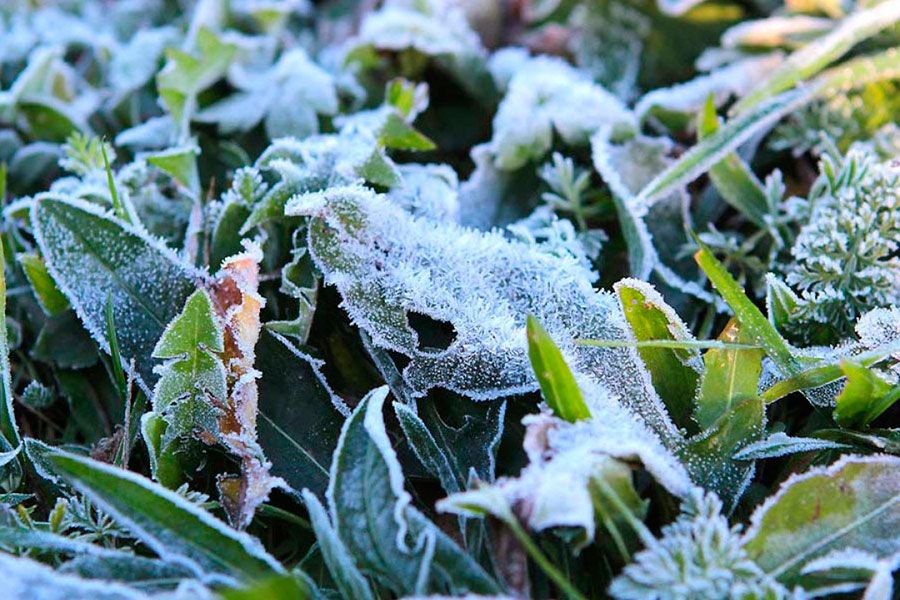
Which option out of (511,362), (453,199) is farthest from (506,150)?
(511,362)

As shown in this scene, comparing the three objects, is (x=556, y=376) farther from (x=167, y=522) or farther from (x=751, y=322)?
(x=167, y=522)

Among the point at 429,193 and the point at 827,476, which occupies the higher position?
the point at 429,193

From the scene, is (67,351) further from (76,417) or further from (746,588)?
(746,588)

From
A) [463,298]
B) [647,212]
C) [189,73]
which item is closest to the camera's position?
[463,298]

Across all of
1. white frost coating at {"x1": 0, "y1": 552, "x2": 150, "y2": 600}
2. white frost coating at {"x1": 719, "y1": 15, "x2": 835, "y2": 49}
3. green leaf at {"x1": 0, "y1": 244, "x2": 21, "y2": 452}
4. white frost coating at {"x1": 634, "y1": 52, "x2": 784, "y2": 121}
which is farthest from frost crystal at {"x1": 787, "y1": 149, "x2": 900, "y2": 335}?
green leaf at {"x1": 0, "y1": 244, "x2": 21, "y2": 452}

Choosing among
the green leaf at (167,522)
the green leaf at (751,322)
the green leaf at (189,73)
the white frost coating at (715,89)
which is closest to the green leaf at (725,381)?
the green leaf at (751,322)

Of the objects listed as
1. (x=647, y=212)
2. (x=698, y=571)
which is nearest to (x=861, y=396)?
(x=698, y=571)

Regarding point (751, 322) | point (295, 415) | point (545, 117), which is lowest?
point (295, 415)
